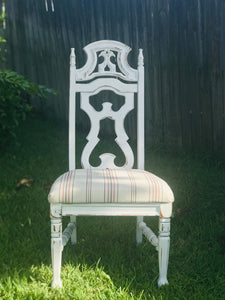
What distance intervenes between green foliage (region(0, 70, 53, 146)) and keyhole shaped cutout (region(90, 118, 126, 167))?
0.79 m

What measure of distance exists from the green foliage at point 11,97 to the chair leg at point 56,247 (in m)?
1.74

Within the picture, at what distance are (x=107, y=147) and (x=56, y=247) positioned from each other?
93.2 inches

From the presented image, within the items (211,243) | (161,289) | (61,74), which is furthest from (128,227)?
(61,74)

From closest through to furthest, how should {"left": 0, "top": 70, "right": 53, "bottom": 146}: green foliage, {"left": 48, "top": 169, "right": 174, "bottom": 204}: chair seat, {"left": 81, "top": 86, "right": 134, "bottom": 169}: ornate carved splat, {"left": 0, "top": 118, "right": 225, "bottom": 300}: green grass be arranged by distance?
{"left": 48, "top": 169, "right": 174, "bottom": 204}: chair seat → {"left": 0, "top": 118, "right": 225, "bottom": 300}: green grass → {"left": 81, "top": 86, "right": 134, "bottom": 169}: ornate carved splat → {"left": 0, "top": 70, "right": 53, "bottom": 146}: green foliage

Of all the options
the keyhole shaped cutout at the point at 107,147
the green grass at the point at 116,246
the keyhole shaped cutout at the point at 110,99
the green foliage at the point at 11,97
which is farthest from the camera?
the keyhole shaped cutout at the point at 110,99

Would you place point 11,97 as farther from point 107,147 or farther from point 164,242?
point 164,242

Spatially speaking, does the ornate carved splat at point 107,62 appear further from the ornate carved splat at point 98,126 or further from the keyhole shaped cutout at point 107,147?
the keyhole shaped cutout at point 107,147

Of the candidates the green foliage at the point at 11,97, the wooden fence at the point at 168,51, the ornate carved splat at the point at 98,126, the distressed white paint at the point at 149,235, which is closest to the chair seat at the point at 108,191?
the distressed white paint at the point at 149,235

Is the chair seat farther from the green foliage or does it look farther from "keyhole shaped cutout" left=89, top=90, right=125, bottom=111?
"keyhole shaped cutout" left=89, top=90, right=125, bottom=111

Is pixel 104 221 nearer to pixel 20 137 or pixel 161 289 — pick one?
pixel 161 289

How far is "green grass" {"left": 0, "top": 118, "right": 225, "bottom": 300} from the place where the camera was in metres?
1.97

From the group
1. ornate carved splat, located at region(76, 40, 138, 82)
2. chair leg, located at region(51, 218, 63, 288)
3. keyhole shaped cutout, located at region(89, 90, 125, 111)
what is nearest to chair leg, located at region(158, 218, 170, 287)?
chair leg, located at region(51, 218, 63, 288)

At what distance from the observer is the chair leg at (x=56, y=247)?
189 cm

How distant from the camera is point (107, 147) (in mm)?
4223
